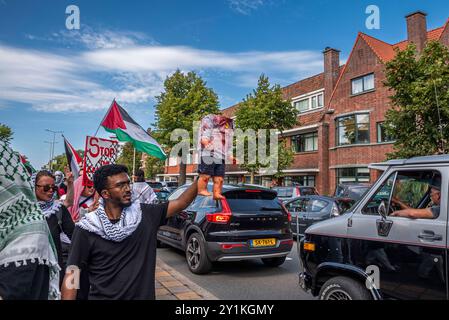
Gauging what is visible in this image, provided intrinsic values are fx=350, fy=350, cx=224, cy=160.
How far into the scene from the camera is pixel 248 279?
6.52 meters

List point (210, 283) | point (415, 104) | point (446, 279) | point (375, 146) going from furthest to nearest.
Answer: point (375, 146)
point (415, 104)
point (210, 283)
point (446, 279)

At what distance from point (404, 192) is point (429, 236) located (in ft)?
2.16

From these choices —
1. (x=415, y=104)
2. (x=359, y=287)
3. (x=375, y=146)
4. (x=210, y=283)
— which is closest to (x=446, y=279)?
(x=359, y=287)

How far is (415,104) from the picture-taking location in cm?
1231

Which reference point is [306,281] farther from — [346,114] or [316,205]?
[346,114]

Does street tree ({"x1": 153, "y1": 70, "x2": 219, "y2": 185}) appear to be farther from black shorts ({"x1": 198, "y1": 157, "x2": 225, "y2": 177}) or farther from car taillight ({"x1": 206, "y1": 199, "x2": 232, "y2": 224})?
black shorts ({"x1": 198, "y1": 157, "x2": 225, "y2": 177})

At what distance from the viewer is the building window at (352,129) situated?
79.3ft

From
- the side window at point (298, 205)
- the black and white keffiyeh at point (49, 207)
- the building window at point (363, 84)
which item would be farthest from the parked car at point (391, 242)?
the building window at point (363, 84)

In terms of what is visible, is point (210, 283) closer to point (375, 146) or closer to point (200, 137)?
point (200, 137)

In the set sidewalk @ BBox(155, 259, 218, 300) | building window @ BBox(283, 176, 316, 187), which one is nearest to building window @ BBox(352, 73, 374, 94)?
building window @ BBox(283, 176, 316, 187)

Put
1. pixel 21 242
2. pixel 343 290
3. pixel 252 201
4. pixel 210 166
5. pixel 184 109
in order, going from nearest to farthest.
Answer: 1. pixel 21 242
2. pixel 210 166
3. pixel 343 290
4. pixel 252 201
5. pixel 184 109

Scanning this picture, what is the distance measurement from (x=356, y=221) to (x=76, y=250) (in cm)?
288

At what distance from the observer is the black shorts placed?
129 inches

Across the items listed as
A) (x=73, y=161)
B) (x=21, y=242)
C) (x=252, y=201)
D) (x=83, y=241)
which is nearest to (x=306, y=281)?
(x=252, y=201)
